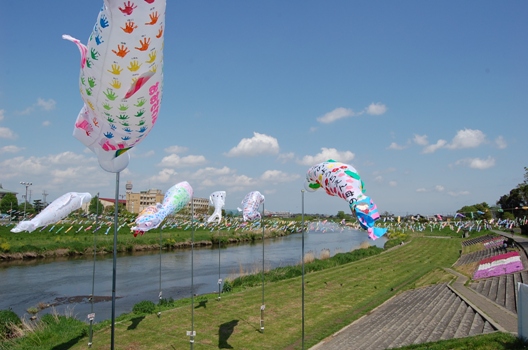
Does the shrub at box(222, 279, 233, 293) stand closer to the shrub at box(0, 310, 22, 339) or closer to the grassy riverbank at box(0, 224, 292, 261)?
the shrub at box(0, 310, 22, 339)

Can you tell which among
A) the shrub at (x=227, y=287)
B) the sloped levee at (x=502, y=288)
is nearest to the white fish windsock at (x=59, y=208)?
the shrub at (x=227, y=287)

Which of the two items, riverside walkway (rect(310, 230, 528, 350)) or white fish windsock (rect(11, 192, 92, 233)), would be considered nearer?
white fish windsock (rect(11, 192, 92, 233))

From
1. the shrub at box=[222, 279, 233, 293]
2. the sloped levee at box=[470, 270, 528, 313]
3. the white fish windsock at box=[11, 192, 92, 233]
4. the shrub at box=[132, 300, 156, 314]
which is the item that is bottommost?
the shrub at box=[222, 279, 233, 293]

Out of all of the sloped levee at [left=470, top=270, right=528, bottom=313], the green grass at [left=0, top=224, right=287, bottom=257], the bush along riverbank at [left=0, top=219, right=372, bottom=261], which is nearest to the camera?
the sloped levee at [left=470, top=270, right=528, bottom=313]

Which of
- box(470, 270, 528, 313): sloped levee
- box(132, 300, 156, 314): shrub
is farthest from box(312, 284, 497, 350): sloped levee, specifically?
box(132, 300, 156, 314): shrub

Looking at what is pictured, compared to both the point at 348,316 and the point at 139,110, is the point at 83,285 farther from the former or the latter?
the point at 139,110

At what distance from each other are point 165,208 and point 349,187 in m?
5.91

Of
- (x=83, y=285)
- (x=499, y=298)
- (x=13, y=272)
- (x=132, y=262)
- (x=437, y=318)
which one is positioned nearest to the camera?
(x=437, y=318)

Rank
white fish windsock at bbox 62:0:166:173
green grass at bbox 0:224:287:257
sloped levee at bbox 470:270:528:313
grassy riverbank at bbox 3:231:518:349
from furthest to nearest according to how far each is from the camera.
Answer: green grass at bbox 0:224:287:257
sloped levee at bbox 470:270:528:313
grassy riverbank at bbox 3:231:518:349
white fish windsock at bbox 62:0:166:173

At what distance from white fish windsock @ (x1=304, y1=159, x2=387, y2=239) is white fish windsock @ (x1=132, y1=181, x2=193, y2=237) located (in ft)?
13.3

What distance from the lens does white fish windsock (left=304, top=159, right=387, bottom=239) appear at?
9094 millimetres

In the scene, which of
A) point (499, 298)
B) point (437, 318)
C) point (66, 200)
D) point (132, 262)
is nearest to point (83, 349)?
point (66, 200)

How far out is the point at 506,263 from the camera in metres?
23.8

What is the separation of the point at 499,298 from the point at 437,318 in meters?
3.63
